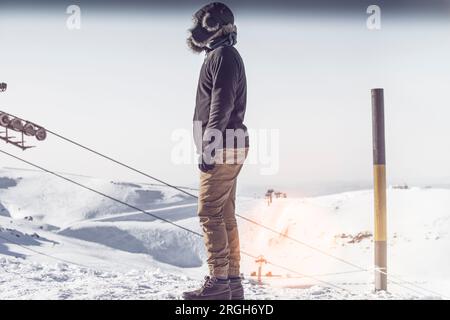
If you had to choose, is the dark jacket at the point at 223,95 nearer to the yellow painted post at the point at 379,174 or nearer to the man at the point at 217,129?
the man at the point at 217,129

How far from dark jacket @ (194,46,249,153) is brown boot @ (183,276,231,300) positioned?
75 centimetres

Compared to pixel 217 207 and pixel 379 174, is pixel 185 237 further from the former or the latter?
pixel 379 174

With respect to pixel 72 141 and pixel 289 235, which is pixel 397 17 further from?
pixel 72 141

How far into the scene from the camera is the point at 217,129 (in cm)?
325

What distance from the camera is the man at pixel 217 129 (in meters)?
3.29

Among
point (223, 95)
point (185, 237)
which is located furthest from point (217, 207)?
point (185, 237)

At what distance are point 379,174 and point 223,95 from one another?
1.30m

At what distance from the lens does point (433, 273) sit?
4.30 m

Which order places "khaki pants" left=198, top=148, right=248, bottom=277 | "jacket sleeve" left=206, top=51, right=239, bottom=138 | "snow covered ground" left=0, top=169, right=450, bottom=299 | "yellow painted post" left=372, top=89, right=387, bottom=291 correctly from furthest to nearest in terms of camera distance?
"snow covered ground" left=0, top=169, right=450, bottom=299 < "yellow painted post" left=372, top=89, right=387, bottom=291 < "khaki pants" left=198, top=148, right=248, bottom=277 < "jacket sleeve" left=206, top=51, right=239, bottom=138

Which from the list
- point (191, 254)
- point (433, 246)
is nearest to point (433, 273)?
point (433, 246)

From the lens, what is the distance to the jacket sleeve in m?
3.25

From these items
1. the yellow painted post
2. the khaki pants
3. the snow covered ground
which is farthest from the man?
the yellow painted post

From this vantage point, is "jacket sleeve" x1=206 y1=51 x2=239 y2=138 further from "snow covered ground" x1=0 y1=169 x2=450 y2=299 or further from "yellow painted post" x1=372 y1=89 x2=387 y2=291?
"yellow painted post" x1=372 y1=89 x2=387 y2=291

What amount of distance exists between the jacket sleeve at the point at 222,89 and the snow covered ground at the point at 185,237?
3.25ft
